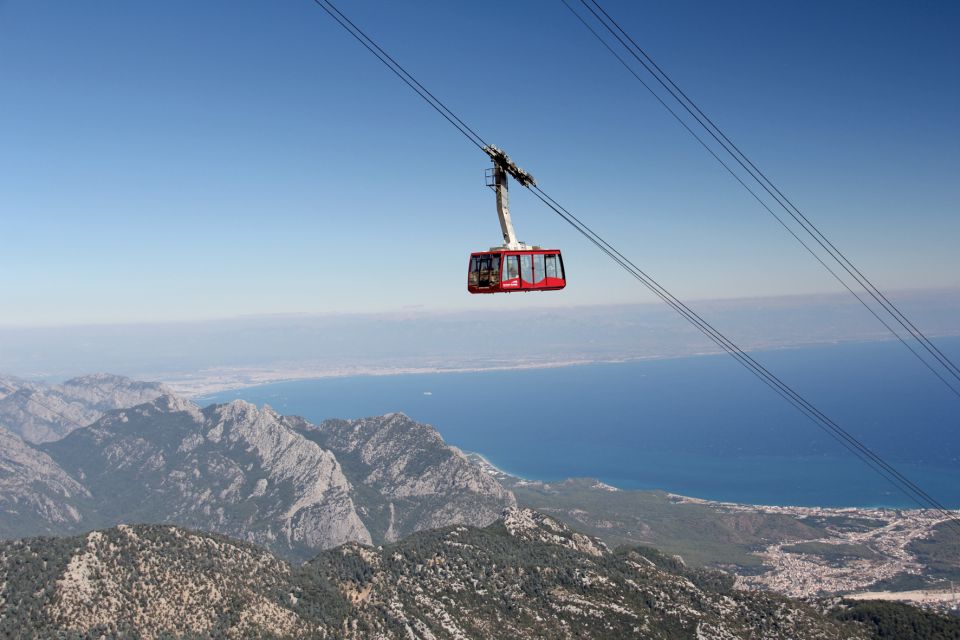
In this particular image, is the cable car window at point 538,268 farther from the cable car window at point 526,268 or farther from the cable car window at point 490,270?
the cable car window at point 490,270

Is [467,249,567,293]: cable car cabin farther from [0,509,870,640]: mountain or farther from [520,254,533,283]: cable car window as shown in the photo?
[0,509,870,640]: mountain

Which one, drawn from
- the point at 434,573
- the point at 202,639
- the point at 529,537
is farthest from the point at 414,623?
the point at 529,537

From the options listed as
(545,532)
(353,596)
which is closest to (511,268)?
(353,596)

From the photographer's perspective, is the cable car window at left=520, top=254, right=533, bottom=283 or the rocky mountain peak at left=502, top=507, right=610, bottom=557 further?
the rocky mountain peak at left=502, top=507, right=610, bottom=557

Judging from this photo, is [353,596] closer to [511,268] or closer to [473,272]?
[473,272]

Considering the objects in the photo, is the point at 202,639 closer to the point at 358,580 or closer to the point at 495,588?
the point at 358,580

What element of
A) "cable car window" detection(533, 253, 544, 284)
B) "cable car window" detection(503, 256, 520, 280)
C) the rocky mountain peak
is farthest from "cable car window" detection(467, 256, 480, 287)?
the rocky mountain peak
